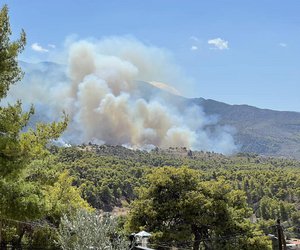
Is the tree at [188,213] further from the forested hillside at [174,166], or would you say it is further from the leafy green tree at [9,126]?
the forested hillside at [174,166]

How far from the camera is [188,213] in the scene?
23.0 metres

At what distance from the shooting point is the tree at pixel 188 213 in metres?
22.7

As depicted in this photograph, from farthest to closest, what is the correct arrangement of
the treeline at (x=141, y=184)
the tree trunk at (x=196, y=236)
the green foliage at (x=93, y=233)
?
the treeline at (x=141, y=184), the tree trunk at (x=196, y=236), the green foliage at (x=93, y=233)

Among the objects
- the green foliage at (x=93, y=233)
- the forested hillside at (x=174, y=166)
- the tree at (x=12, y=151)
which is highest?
the forested hillside at (x=174, y=166)

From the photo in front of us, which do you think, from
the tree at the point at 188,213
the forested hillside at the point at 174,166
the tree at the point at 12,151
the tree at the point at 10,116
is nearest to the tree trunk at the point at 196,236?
the tree at the point at 188,213

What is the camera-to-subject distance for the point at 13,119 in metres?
8.07

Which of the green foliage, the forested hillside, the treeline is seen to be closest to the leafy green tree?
the green foliage

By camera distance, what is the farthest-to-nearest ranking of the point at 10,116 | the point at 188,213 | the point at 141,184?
the point at 141,184
the point at 188,213
the point at 10,116

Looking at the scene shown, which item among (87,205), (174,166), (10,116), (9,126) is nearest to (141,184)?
(174,166)

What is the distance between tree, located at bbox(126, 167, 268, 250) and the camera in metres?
22.7

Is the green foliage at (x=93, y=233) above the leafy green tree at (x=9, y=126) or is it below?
below

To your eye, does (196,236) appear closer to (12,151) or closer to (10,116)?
(10,116)

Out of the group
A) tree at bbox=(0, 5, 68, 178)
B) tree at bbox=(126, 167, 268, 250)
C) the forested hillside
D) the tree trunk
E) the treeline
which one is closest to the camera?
tree at bbox=(0, 5, 68, 178)

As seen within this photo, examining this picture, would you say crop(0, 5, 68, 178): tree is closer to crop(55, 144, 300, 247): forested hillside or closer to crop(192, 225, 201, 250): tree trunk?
crop(192, 225, 201, 250): tree trunk
